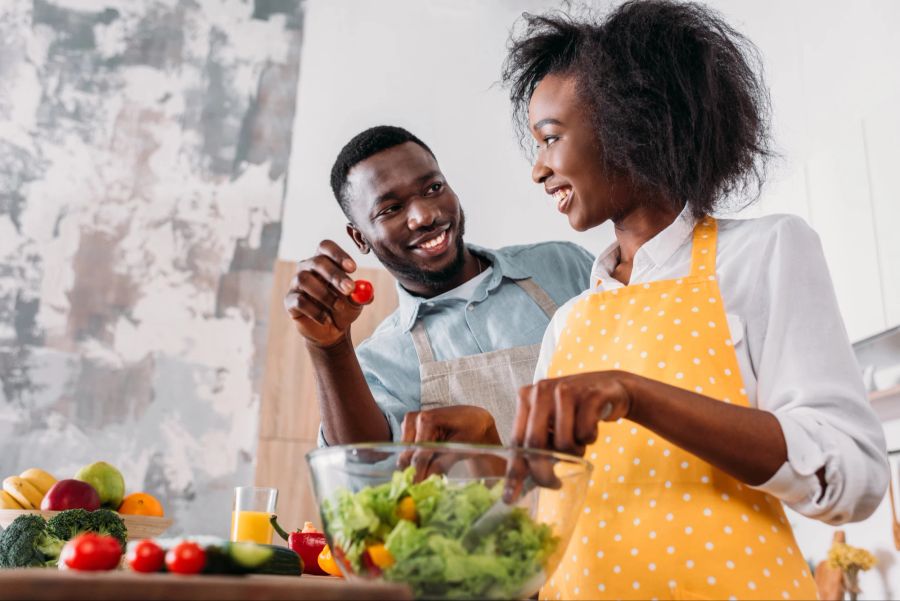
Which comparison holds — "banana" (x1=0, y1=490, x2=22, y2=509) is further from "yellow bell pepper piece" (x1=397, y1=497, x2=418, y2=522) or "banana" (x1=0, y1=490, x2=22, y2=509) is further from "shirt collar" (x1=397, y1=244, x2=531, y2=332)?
"yellow bell pepper piece" (x1=397, y1=497, x2=418, y2=522)

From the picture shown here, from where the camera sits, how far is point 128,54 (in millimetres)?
4027

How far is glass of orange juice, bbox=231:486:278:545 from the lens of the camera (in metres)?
1.54

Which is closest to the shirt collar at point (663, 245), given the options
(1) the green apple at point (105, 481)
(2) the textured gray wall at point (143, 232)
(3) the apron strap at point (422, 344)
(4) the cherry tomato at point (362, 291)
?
(4) the cherry tomato at point (362, 291)

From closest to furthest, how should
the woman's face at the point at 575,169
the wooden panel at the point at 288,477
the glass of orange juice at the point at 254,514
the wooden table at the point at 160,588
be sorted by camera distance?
1. the wooden table at the point at 160,588
2. the woman's face at the point at 575,169
3. the glass of orange juice at the point at 254,514
4. the wooden panel at the point at 288,477

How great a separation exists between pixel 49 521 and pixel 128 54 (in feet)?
10.4

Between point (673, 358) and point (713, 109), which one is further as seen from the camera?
point (713, 109)

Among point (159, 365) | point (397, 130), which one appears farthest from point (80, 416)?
point (397, 130)

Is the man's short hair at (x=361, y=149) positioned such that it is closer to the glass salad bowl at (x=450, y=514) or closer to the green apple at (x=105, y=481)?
the green apple at (x=105, y=481)

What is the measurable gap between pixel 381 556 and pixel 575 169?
0.57 meters

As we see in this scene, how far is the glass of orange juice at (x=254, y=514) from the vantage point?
1545 mm

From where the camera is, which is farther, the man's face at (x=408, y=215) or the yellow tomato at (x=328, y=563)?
the man's face at (x=408, y=215)

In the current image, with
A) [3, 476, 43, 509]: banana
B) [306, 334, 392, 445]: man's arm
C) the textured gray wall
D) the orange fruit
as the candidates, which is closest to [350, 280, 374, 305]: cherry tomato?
[306, 334, 392, 445]: man's arm

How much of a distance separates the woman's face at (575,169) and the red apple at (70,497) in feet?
3.20

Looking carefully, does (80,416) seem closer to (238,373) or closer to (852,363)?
(238,373)
